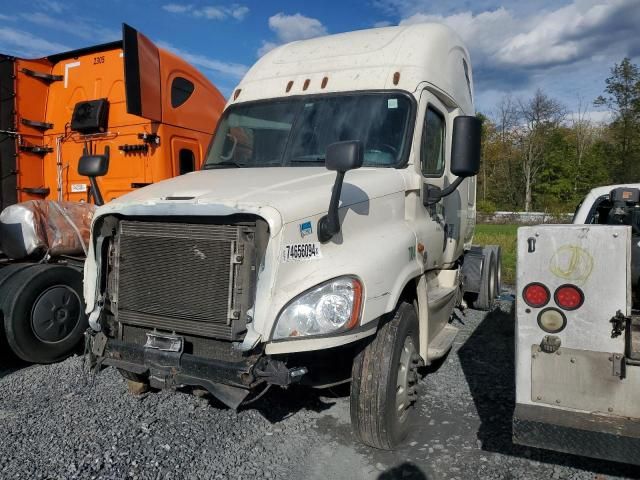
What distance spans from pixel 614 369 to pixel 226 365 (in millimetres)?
2079

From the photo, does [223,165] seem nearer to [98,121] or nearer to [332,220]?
[332,220]

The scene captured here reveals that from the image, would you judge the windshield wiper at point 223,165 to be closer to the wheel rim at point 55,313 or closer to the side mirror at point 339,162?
the side mirror at point 339,162

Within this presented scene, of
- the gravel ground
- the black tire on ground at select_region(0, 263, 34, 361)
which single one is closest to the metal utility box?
the gravel ground

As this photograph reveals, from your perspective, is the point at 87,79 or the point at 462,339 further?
the point at 87,79

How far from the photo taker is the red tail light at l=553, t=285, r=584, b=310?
2.72m

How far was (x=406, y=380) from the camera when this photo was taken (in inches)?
143

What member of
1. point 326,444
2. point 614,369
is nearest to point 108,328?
point 326,444

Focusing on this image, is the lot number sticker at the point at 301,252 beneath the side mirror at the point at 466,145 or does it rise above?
beneath

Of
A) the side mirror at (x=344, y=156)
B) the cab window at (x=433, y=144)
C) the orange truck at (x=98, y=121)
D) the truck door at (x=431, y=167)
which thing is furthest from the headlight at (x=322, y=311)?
the orange truck at (x=98, y=121)

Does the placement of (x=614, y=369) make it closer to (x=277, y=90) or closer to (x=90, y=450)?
(x=90, y=450)

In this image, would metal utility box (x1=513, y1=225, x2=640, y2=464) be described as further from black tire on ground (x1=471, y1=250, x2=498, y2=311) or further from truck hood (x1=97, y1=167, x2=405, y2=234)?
black tire on ground (x1=471, y1=250, x2=498, y2=311)

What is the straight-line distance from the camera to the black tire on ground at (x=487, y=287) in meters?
7.09

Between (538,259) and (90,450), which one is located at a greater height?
(538,259)

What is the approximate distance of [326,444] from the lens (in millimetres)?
3582
